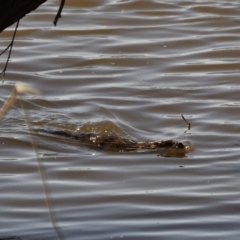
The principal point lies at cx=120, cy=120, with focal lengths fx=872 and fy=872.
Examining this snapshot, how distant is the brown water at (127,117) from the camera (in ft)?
17.4

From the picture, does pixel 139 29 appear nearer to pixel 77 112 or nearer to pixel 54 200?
pixel 77 112

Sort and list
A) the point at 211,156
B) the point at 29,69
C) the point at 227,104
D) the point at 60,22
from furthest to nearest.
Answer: the point at 60,22 → the point at 29,69 → the point at 227,104 → the point at 211,156

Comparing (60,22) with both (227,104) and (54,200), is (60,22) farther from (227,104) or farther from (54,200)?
(54,200)

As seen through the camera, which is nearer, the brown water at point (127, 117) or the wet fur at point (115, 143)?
the brown water at point (127, 117)

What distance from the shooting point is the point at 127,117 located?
7.49 m

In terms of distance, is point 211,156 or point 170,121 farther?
point 170,121

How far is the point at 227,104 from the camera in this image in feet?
25.7

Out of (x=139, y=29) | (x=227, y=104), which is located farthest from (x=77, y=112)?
(x=139, y=29)

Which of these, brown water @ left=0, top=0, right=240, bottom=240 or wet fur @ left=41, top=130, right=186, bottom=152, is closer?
brown water @ left=0, top=0, right=240, bottom=240

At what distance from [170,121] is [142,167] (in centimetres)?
119

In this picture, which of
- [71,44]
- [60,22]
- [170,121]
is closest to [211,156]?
[170,121]

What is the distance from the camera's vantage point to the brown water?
5.30 metres

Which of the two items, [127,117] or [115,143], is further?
[127,117]

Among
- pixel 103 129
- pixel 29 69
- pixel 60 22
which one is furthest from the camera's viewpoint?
pixel 60 22
